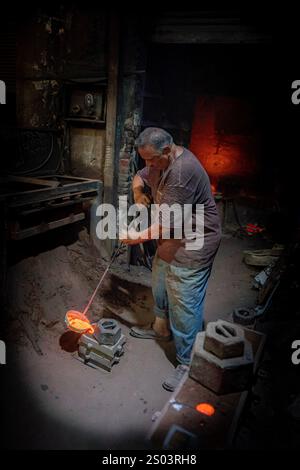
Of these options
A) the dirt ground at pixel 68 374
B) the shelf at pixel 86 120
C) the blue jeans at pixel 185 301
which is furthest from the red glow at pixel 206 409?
the shelf at pixel 86 120

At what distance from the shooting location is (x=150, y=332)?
4266mm

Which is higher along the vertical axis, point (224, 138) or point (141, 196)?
point (224, 138)

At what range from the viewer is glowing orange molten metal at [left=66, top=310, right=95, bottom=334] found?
358 cm

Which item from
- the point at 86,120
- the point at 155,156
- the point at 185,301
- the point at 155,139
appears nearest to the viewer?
the point at 155,139

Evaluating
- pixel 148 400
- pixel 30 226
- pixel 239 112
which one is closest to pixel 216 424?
pixel 148 400

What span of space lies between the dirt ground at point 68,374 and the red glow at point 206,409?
1.96 feet

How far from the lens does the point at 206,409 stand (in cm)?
271

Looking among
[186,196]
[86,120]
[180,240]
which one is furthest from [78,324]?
[86,120]

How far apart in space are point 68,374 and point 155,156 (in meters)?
2.61

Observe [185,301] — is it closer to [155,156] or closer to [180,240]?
[180,240]

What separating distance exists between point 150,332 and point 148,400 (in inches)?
42.3

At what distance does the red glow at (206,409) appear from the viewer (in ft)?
8.75

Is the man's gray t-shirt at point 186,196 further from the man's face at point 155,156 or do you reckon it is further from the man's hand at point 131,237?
the man's hand at point 131,237

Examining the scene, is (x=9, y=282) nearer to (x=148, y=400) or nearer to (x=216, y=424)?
(x=148, y=400)
